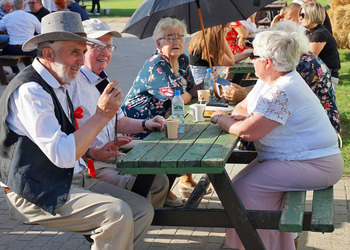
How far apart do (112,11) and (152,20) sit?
23601mm

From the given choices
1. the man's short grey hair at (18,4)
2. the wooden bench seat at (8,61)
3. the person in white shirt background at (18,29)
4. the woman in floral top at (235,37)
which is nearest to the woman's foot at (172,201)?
the woman in floral top at (235,37)

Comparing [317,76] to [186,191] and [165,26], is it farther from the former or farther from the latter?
[186,191]

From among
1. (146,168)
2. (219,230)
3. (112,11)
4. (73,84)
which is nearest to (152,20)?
(73,84)

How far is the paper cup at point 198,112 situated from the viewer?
424 cm

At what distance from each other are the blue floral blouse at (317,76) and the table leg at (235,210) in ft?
6.02

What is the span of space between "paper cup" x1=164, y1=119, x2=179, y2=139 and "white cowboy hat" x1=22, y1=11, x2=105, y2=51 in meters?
0.77

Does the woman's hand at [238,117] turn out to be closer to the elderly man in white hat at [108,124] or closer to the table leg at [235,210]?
the elderly man in white hat at [108,124]

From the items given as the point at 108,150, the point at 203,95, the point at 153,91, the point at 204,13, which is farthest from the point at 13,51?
the point at 108,150

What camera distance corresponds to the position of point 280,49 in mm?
3770

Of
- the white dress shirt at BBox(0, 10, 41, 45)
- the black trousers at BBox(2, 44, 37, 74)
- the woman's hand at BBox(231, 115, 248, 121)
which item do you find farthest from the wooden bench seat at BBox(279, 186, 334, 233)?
the white dress shirt at BBox(0, 10, 41, 45)

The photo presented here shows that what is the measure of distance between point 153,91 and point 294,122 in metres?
1.41

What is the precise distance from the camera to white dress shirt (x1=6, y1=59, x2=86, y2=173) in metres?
3.04

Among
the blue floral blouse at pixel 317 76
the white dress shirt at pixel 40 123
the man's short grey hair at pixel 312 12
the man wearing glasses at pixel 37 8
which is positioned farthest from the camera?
the man wearing glasses at pixel 37 8

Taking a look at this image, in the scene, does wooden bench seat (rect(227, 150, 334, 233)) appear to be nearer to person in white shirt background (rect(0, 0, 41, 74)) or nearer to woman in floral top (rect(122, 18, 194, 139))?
woman in floral top (rect(122, 18, 194, 139))
